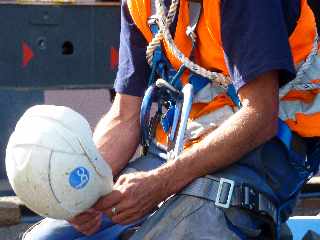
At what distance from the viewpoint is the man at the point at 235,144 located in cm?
261

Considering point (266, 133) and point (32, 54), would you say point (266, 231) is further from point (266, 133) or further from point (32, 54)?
point (32, 54)

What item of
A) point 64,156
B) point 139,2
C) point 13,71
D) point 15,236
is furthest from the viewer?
point 13,71

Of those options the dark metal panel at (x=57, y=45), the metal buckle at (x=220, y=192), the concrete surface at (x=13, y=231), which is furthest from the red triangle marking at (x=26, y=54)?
the metal buckle at (x=220, y=192)

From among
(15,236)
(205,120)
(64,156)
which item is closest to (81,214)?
(64,156)

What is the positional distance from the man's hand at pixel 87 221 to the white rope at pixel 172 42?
0.51 m

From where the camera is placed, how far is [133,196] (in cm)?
261

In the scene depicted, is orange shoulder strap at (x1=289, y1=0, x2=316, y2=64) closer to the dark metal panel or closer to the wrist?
the wrist

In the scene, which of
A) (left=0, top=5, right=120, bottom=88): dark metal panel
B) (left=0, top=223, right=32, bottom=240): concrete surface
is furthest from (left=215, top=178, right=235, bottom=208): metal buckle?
(left=0, top=5, right=120, bottom=88): dark metal panel

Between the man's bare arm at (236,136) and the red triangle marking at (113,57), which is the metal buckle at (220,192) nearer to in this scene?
the man's bare arm at (236,136)

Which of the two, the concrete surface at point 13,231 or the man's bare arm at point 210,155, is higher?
the man's bare arm at point 210,155

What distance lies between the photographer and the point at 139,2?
2.97 meters

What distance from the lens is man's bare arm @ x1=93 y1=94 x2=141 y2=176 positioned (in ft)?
10.5

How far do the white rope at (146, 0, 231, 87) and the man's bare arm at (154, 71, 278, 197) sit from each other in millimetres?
120

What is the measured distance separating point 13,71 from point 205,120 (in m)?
3.99
